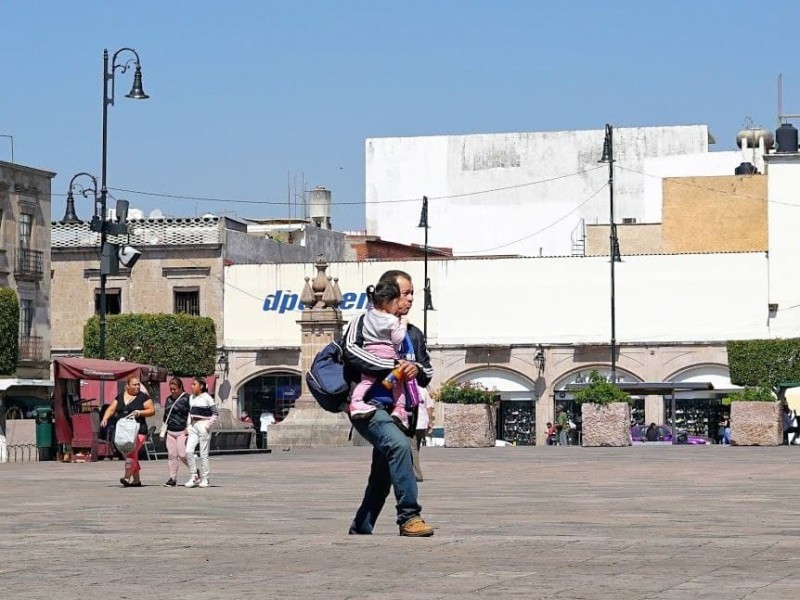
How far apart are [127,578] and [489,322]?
56.0 meters

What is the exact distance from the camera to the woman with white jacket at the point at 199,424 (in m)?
21.0

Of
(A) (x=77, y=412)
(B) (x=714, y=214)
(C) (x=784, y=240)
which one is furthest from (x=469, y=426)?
(B) (x=714, y=214)

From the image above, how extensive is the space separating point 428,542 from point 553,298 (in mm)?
53646

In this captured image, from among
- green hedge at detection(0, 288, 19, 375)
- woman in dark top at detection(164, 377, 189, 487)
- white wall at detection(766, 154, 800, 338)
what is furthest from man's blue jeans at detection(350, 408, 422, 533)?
white wall at detection(766, 154, 800, 338)

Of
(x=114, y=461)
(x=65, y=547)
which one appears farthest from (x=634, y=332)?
(x=65, y=547)

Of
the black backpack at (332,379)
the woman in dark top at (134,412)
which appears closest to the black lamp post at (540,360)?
the woman in dark top at (134,412)

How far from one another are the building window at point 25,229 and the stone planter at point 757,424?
26.7 meters

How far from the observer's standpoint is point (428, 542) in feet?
34.2

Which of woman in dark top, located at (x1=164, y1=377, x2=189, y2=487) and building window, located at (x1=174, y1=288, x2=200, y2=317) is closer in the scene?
woman in dark top, located at (x1=164, y1=377, x2=189, y2=487)

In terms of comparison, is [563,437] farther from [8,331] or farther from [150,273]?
[150,273]

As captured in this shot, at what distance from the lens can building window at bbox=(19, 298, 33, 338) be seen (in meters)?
57.0

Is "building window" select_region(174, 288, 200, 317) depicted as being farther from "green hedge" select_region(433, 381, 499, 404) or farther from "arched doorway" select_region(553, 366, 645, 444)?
"green hedge" select_region(433, 381, 499, 404)

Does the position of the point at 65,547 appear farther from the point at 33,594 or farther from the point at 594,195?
the point at 594,195

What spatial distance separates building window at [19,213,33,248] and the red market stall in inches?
881
